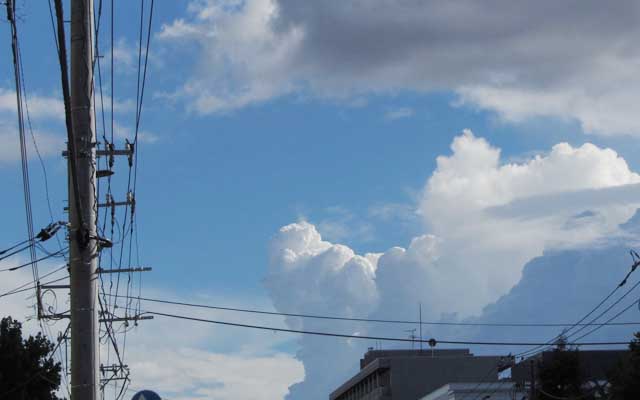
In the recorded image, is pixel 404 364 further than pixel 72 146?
Yes

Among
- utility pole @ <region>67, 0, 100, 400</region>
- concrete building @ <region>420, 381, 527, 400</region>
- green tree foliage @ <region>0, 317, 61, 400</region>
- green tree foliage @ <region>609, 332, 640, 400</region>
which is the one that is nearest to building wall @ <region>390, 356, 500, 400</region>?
concrete building @ <region>420, 381, 527, 400</region>

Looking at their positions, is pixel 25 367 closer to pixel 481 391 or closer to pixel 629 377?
pixel 629 377

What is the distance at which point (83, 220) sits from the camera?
15758mm

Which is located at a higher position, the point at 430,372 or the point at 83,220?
the point at 430,372

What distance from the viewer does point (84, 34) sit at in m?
16.2

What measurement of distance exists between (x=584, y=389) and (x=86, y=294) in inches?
2175

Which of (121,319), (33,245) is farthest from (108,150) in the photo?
(121,319)

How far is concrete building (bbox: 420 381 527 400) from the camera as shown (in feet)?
297

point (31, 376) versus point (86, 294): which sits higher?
point (31, 376)

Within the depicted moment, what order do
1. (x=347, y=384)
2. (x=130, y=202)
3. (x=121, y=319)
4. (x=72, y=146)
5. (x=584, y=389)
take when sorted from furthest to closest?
(x=347, y=384), (x=584, y=389), (x=121, y=319), (x=130, y=202), (x=72, y=146)

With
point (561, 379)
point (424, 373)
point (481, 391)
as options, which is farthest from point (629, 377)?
point (424, 373)

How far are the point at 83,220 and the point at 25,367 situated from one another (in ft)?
98.7

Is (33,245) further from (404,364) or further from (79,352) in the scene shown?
(404,364)

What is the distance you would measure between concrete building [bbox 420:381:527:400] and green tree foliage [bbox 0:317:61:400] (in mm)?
51430
